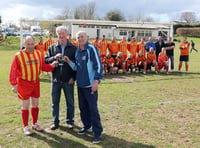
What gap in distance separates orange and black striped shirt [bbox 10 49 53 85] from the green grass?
1.13 meters

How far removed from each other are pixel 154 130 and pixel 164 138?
366 millimetres

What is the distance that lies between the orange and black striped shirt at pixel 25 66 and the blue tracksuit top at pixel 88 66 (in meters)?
0.85

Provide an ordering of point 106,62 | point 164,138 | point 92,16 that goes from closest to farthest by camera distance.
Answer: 1. point 164,138
2. point 106,62
3. point 92,16

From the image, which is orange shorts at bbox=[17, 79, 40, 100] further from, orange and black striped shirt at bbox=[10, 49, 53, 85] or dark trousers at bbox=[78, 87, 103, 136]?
dark trousers at bbox=[78, 87, 103, 136]

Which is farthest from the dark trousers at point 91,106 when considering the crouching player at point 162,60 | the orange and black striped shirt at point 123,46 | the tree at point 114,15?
the tree at point 114,15

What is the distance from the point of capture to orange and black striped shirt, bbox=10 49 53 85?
167 inches

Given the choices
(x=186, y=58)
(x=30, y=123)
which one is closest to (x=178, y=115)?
(x=30, y=123)

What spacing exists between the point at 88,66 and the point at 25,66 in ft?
3.96

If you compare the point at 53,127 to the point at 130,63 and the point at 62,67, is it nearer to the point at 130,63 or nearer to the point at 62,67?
the point at 62,67

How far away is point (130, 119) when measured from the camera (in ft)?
17.4

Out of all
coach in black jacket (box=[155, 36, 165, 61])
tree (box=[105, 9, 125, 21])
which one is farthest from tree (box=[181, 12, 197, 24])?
coach in black jacket (box=[155, 36, 165, 61])

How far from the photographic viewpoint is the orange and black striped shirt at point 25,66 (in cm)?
423

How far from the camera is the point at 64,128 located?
4.82 m

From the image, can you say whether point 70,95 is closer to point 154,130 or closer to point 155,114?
point 154,130
